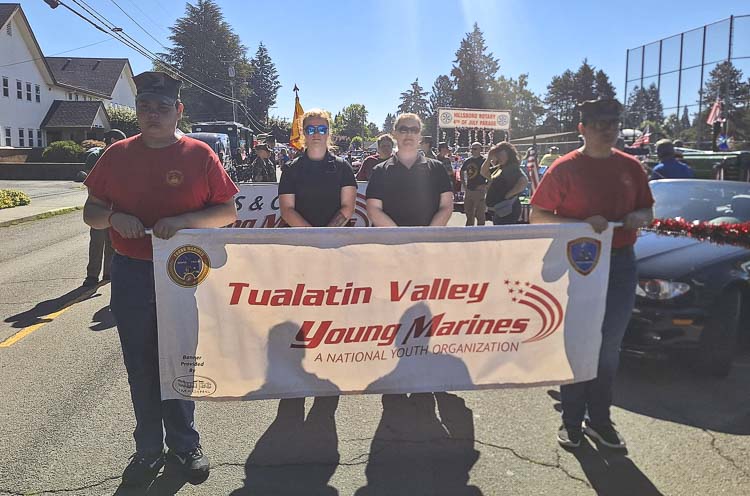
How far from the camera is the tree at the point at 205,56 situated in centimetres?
8504

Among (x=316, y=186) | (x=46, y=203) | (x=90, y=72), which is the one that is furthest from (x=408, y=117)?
(x=90, y=72)

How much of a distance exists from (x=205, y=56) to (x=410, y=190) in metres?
91.2

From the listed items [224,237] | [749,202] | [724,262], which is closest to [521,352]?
[224,237]

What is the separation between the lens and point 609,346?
3.46 metres

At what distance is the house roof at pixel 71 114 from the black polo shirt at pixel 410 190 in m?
46.1

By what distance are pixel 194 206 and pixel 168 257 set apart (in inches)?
11.7

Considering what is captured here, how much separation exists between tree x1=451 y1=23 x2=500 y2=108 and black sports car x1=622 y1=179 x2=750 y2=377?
84.4 meters

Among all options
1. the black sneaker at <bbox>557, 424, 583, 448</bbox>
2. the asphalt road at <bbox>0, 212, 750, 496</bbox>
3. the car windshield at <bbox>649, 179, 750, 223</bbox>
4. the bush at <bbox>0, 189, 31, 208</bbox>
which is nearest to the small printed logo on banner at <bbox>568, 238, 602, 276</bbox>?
the black sneaker at <bbox>557, 424, 583, 448</bbox>

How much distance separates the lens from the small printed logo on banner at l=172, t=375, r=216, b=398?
3197 mm

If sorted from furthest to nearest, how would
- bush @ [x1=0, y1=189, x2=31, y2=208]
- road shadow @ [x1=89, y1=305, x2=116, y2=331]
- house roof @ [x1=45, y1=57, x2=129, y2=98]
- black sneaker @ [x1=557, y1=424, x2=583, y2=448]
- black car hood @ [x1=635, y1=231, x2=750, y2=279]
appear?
house roof @ [x1=45, y1=57, x2=129, y2=98] → bush @ [x1=0, y1=189, x2=31, y2=208] → road shadow @ [x1=89, y1=305, x2=116, y2=331] → black car hood @ [x1=635, y1=231, x2=750, y2=279] → black sneaker @ [x1=557, y1=424, x2=583, y2=448]

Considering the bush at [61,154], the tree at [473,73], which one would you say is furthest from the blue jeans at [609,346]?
the tree at [473,73]

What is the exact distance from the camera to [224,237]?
A: 3121 millimetres

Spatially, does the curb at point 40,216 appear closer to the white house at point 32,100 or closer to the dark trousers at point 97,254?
the dark trousers at point 97,254

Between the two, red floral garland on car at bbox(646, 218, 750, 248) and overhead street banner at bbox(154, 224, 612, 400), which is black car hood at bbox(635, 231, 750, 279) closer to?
red floral garland on car at bbox(646, 218, 750, 248)
